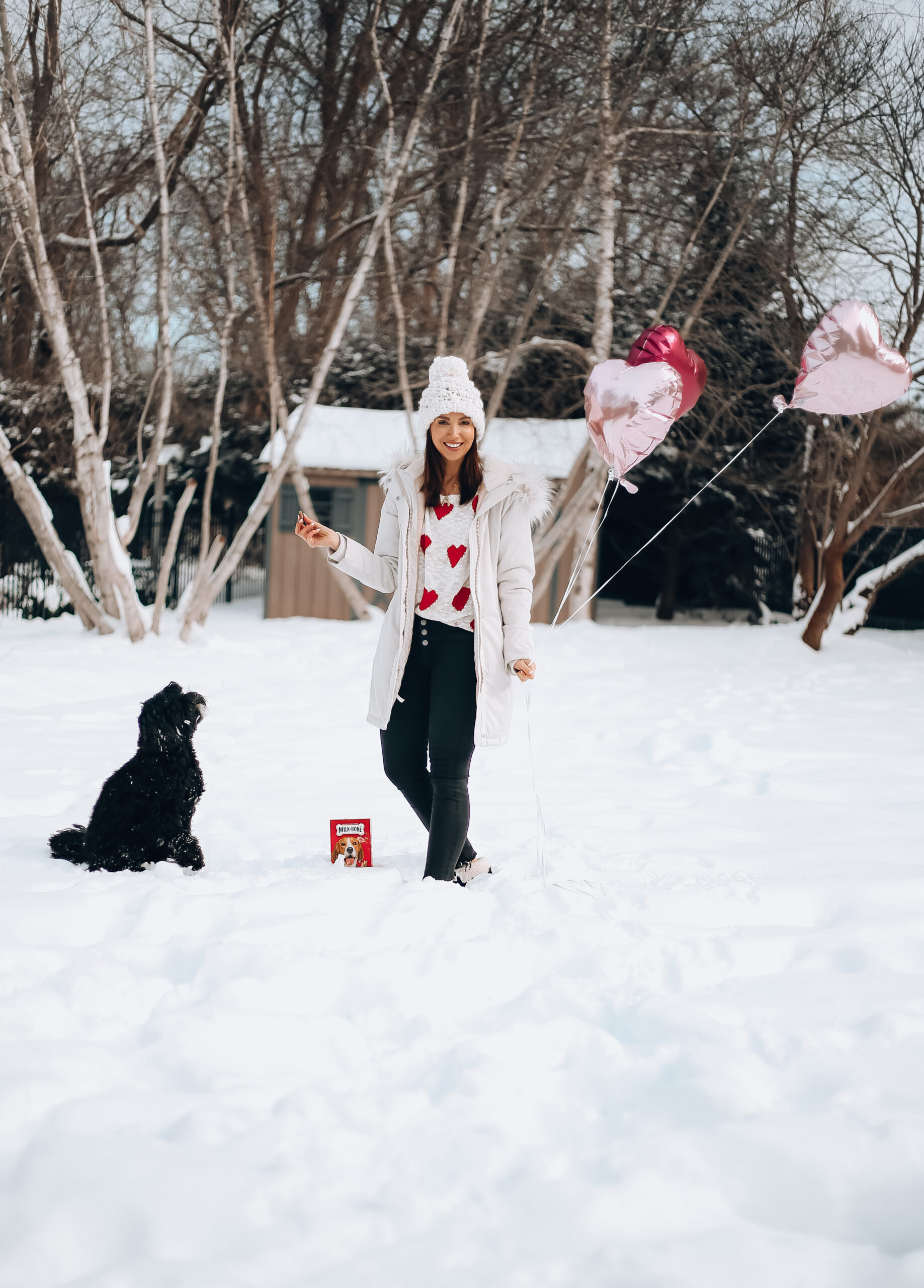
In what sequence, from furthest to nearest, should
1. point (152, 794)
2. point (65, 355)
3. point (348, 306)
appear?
point (348, 306)
point (65, 355)
point (152, 794)

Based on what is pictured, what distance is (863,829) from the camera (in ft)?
13.1

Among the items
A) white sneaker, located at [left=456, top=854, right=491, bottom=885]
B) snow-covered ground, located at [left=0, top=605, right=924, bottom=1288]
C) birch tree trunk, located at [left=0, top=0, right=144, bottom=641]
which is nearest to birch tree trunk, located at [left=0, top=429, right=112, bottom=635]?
birch tree trunk, located at [left=0, top=0, right=144, bottom=641]

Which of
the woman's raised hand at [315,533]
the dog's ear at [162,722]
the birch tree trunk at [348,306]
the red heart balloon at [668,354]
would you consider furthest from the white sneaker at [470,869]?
the birch tree trunk at [348,306]

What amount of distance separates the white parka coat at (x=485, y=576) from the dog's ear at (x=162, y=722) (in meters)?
0.64

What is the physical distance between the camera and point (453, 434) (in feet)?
9.71

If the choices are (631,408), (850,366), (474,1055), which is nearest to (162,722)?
(474,1055)

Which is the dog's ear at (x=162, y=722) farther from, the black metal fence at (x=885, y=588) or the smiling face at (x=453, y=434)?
the black metal fence at (x=885, y=588)

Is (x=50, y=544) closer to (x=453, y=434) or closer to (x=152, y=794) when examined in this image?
(x=152, y=794)

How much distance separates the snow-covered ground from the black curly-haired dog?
0.11 m

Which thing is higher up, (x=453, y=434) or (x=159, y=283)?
(x=159, y=283)

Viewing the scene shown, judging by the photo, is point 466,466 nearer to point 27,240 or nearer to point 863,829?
point 863,829

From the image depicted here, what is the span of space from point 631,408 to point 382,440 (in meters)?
10.7

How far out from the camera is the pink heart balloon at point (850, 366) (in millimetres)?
4152

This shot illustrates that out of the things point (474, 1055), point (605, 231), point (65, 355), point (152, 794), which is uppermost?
point (605, 231)
